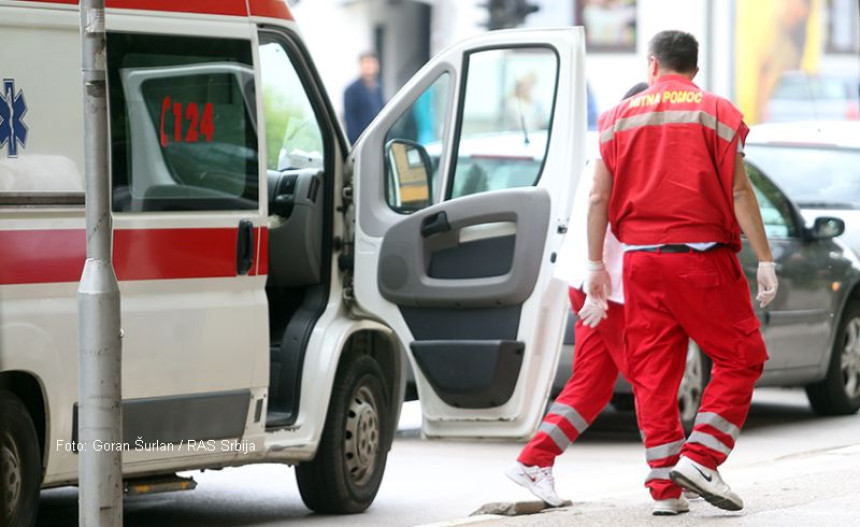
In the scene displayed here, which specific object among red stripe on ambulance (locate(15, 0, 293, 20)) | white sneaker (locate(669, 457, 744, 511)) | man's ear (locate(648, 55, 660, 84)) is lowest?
white sneaker (locate(669, 457, 744, 511))

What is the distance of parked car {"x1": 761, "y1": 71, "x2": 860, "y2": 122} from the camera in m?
33.9

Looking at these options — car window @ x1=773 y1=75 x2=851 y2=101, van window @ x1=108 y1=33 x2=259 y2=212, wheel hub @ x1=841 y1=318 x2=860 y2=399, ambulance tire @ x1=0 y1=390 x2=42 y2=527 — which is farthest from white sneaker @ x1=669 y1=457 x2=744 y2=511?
car window @ x1=773 y1=75 x2=851 y2=101

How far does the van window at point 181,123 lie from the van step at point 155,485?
3.47ft

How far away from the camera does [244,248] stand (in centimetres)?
795

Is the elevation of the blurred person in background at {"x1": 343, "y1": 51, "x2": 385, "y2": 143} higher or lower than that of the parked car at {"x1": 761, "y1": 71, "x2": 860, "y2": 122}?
higher

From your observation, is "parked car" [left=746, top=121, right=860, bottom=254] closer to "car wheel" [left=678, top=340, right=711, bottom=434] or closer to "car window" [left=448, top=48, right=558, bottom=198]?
"car wheel" [left=678, top=340, right=711, bottom=434]

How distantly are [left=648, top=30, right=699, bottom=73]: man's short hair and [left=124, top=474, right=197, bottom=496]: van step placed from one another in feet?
8.10

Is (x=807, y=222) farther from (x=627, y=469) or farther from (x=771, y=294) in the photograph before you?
(x=771, y=294)

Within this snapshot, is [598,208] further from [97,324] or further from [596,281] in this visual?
[97,324]

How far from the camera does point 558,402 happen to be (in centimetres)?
815

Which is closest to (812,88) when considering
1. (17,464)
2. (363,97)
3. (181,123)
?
(363,97)

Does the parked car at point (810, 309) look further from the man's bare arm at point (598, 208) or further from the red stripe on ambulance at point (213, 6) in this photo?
the red stripe on ambulance at point (213, 6)

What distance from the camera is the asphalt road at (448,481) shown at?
28.8ft

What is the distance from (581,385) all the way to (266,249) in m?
1.37
